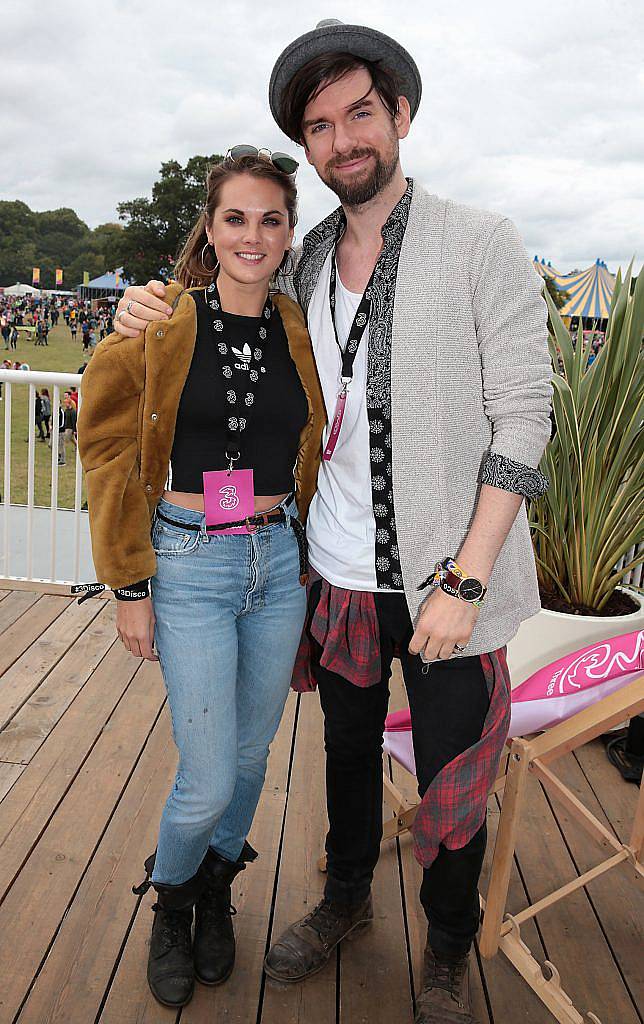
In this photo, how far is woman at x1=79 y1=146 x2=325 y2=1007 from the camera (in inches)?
53.0

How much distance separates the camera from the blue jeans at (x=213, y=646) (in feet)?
4.53

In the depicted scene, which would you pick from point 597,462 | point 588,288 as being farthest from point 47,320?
point 597,462

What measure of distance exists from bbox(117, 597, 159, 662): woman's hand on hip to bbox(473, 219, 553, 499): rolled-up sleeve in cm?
69

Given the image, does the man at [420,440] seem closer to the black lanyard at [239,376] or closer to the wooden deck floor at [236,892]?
the black lanyard at [239,376]

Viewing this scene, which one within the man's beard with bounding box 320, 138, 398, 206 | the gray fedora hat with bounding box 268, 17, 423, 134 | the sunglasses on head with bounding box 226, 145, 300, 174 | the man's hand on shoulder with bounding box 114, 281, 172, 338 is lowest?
the man's hand on shoulder with bounding box 114, 281, 172, 338

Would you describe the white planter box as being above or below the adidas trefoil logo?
below

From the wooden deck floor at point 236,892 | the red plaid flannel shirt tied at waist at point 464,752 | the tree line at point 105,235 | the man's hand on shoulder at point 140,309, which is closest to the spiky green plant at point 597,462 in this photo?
the wooden deck floor at point 236,892

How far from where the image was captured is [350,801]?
5.50 feet

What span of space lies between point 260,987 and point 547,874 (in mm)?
846

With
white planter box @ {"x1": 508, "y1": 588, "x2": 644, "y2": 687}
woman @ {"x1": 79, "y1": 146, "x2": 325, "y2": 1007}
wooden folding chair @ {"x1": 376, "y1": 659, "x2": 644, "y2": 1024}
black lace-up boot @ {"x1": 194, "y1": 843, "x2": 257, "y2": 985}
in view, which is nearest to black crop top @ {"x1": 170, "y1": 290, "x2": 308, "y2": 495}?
woman @ {"x1": 79, "y1": 146, "x2": 325, "y2": 1007}

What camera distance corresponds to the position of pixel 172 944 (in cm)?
158

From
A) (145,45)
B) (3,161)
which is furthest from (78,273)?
(3,161)

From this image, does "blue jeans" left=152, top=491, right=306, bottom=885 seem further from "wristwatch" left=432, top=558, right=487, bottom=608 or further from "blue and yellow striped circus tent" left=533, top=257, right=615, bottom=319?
"blue and yellow striped circus tent" left=533, top=257, right=615, bottom=319

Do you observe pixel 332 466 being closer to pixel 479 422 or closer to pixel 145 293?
pixel 479 422
